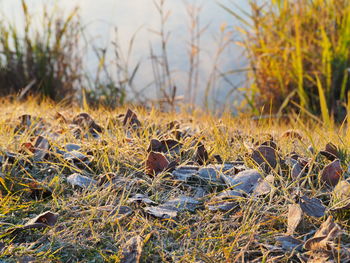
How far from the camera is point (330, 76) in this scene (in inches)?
168

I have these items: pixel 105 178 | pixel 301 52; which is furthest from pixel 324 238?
pixel 301 52

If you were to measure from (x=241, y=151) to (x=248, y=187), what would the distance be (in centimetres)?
35

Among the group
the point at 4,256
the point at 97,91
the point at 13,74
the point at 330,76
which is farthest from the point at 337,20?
the point at 4,256

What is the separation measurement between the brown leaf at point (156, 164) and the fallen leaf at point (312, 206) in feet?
1.70

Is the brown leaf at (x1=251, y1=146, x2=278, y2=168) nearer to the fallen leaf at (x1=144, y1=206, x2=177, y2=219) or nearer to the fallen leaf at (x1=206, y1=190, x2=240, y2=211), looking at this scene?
the fallen leaf at (x1=206, y1=190, x2=240, y2=211)

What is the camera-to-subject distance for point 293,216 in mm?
1289

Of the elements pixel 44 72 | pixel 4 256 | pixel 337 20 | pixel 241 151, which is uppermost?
pixel 337 20

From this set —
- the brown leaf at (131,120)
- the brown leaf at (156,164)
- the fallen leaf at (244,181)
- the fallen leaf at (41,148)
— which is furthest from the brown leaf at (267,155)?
the fallen leaf at (41,148)

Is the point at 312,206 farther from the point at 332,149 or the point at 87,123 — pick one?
the point at 87,123

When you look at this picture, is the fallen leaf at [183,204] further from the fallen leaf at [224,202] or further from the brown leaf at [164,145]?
the brown leaf at [164,145]

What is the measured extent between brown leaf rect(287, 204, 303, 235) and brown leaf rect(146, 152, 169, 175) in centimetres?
50

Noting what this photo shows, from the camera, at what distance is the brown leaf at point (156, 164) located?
1.62 m

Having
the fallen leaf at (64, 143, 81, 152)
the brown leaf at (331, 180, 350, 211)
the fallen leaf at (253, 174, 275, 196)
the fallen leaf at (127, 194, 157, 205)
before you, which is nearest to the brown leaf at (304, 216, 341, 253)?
the brown leaf at (331, 180, 350, 211)

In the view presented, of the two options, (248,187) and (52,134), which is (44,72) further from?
(248,187)
